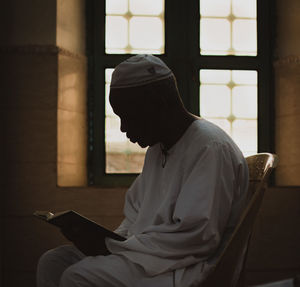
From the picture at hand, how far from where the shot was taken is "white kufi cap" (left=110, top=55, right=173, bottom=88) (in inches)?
109

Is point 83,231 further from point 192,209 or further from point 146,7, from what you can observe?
point 146,7

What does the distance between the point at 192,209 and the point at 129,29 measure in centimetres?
295

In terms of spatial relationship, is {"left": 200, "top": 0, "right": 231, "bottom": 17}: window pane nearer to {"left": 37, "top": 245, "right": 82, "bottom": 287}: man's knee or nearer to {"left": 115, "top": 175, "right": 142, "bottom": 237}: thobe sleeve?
{"left": 115, "top": 175, "right": 142, "bottom": 237}: thobe sleeve

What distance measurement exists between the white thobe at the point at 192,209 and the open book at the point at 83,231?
0.14 feet

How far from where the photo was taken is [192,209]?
260cm

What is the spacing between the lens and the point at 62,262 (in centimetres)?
291

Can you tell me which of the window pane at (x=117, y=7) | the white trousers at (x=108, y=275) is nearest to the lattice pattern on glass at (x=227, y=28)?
the window pane at (x=117, y=7)

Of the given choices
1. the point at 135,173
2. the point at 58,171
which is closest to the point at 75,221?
the point at 58,171

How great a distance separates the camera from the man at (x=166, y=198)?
2.58 meters

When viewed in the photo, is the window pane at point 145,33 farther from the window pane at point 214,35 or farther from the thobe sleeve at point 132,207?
the thobe sleeve at point 132,207

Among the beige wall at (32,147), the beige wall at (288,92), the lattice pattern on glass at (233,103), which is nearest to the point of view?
the beige wall at (32,147)

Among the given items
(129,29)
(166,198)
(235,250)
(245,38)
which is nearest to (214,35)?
(245,38)

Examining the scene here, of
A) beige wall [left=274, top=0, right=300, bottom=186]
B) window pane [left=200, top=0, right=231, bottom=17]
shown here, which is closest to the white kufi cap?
beige wall [left=274, top=0, right=300, bottom=186]

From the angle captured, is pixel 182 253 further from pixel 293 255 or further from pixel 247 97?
pixel 247 97
